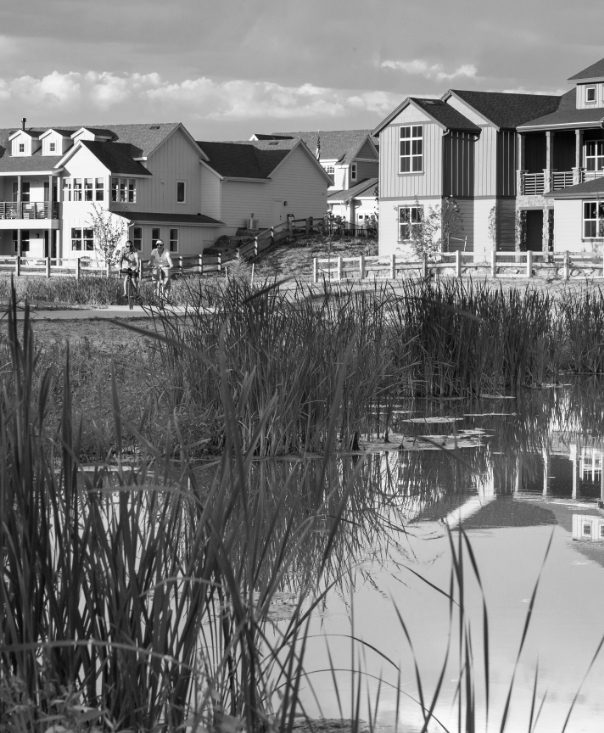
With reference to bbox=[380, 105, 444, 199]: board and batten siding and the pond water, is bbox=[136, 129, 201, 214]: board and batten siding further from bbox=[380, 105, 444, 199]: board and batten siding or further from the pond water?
the pond water

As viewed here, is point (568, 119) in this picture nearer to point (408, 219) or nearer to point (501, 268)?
point (408, 219)

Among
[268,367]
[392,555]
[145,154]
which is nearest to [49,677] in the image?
[392,555]

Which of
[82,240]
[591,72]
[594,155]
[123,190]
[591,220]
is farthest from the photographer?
[82,240]

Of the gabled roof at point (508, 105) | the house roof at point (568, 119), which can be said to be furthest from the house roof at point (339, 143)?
the house roof at point (568, 119)

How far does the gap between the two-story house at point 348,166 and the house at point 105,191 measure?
57.0 ft

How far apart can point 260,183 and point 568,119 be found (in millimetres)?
20309

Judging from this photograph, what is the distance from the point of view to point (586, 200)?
132 ft

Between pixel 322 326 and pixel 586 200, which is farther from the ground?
pixel 586 200

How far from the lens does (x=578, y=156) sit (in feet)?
139

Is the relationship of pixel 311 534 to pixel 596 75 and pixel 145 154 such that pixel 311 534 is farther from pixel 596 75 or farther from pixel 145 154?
pixel 145 154

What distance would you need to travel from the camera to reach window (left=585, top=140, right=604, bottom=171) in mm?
43031

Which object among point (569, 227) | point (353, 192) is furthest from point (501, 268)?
point (353, 192)

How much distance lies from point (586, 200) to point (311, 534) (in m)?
36.5

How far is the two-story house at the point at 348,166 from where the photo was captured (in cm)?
7400
